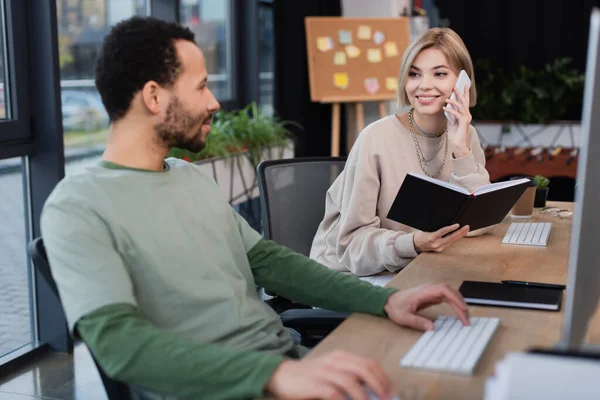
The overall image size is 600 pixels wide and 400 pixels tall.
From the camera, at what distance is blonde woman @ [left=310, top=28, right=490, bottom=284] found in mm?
2183

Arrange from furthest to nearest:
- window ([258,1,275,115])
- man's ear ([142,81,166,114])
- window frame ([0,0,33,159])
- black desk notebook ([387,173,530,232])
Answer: window ([258,1,275,115]) → window frame ([0,0,33,159]) → black desk notebook ([387,173,530,232]) → man's ear ([142,81,166,114])

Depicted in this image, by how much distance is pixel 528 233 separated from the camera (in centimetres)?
227

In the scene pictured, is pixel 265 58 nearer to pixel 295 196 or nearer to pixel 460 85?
pixel 295 196

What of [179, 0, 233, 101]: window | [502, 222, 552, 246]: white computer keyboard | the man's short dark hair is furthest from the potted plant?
the man's short dark hair

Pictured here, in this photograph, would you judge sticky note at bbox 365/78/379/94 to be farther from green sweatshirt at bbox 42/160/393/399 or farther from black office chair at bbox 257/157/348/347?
green sweatshirt at bbox 42/160/393/399

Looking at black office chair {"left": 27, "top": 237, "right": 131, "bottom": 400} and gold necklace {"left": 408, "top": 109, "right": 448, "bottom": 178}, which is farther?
gold necklace {"left": 408, "top": 109, "right": 448, "bottom": 178}

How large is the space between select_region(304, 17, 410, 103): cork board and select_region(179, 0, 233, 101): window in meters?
0.54

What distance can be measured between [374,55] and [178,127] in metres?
3.86

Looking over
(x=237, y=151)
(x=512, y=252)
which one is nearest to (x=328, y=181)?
(x=512, y=252)

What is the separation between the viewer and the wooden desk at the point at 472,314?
112 cm

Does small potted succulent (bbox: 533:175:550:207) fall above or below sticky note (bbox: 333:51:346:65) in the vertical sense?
below

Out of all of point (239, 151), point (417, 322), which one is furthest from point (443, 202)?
point (239, 151)

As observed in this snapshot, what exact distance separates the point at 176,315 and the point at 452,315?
0.51 m

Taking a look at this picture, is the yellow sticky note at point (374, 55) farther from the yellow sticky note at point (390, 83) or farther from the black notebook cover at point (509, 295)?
the black notebook cover at point (509, 295)
